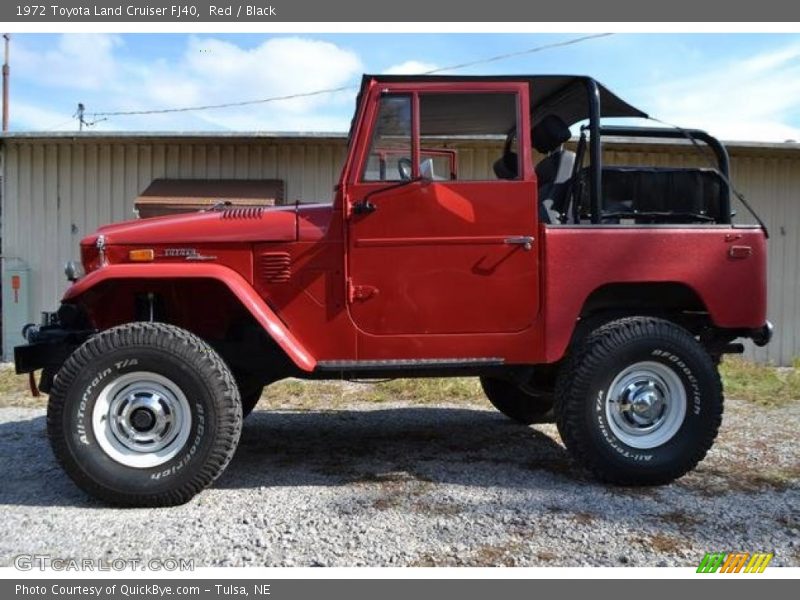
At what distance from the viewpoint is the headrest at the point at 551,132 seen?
450 cm

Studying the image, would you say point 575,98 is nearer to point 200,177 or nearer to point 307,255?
point 307,255

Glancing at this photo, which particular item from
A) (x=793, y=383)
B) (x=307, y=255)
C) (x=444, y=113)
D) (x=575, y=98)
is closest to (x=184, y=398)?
(x=307, y=255)

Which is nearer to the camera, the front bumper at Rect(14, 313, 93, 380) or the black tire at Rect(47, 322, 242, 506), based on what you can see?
the black tire at Rect(47, 322, 242, 506)

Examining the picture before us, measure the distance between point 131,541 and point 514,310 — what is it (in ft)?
7.92

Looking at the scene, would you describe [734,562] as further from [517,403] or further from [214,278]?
[214,278]

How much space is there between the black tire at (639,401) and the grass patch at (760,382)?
126 inches

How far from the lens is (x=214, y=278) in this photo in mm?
3809

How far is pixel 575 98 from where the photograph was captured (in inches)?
180

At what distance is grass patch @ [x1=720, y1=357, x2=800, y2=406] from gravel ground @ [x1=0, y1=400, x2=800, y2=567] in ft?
6.10

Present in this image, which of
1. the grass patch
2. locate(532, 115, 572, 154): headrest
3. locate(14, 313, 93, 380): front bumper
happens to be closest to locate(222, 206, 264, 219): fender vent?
locate(14, 313, 93, 380): front bumper

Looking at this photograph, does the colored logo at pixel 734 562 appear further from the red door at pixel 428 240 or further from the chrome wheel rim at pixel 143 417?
the chrome wheel rim at pixel 143 417

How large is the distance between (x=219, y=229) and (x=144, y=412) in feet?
3.75

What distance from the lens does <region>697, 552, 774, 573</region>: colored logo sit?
295 cm

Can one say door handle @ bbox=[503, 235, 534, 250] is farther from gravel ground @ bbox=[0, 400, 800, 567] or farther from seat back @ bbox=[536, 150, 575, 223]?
gravel ground @ bbox=[0, 400, 800, 567]
